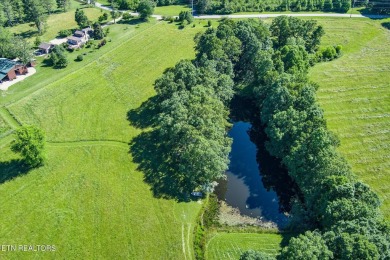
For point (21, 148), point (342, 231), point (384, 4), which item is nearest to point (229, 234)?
point (342, 231)

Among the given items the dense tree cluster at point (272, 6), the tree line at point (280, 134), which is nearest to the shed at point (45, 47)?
the tree line at point (280, 134)

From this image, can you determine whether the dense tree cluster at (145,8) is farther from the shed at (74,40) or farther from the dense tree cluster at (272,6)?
the shed at (74,40)

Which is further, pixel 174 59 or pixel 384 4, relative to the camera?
pixel 384 4

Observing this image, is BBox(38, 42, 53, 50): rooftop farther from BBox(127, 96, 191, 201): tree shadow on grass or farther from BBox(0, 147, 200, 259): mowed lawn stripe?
BBox(0, 147, 200, 259): mowed lawn stripe

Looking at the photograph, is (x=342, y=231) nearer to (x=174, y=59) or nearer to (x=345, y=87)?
(x=345, y=87)

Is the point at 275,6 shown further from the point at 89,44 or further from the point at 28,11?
the point at 28,11
